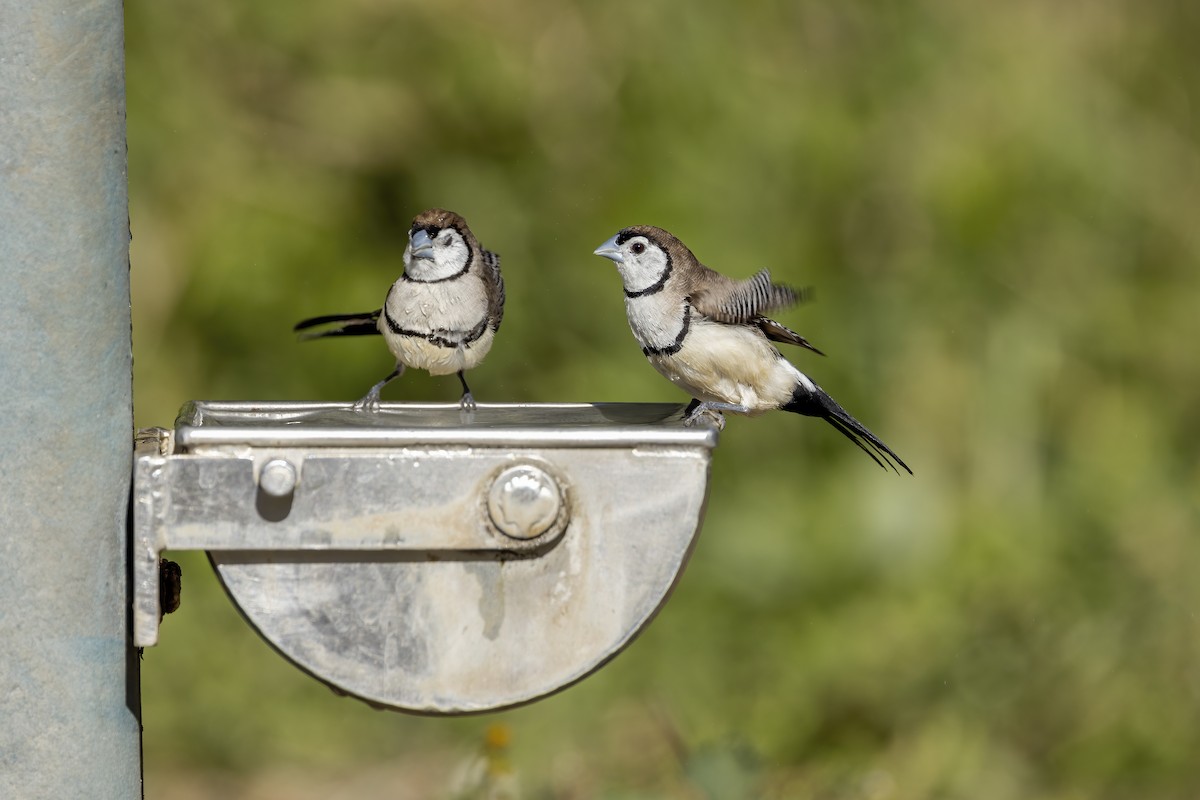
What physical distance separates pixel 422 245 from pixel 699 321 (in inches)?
16.4

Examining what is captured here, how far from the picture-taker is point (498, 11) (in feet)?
12.8

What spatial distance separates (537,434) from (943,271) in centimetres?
251

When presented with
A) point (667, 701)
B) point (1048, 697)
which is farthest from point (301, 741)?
point (1048, 697)

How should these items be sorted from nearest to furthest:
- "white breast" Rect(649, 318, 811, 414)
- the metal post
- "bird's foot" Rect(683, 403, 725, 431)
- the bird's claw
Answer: the metal post → the bird's claw → "bird's foot" Rect(683, 403, 725, 431) → "white breast" Rect(649, 318, 811, 414)

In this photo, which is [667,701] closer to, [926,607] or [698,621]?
[698,621]

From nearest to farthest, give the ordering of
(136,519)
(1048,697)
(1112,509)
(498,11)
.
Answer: (136,519) < (1048,697) < (1112,509) < (498,11)

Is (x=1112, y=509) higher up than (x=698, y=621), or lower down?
higher up

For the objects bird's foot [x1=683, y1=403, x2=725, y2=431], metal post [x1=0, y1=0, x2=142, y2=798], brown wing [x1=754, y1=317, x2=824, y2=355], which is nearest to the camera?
metal post [x1=0, y1=0, x2=142, y2=798]

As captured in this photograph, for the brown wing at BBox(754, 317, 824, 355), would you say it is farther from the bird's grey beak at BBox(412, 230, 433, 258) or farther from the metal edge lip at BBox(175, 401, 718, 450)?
the metal edge lip at BBox(175, 401, 718, 450)

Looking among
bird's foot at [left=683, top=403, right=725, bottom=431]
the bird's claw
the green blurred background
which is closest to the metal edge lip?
the bird's claw

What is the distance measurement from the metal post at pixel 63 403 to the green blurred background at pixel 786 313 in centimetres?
194

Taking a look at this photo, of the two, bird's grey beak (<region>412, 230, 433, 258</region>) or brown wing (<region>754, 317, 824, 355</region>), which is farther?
brown wing (<region>754, 317, 824, 355</region>)

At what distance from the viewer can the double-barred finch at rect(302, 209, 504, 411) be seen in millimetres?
2154

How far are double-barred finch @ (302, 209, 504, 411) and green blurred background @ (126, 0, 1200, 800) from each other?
137 cm
